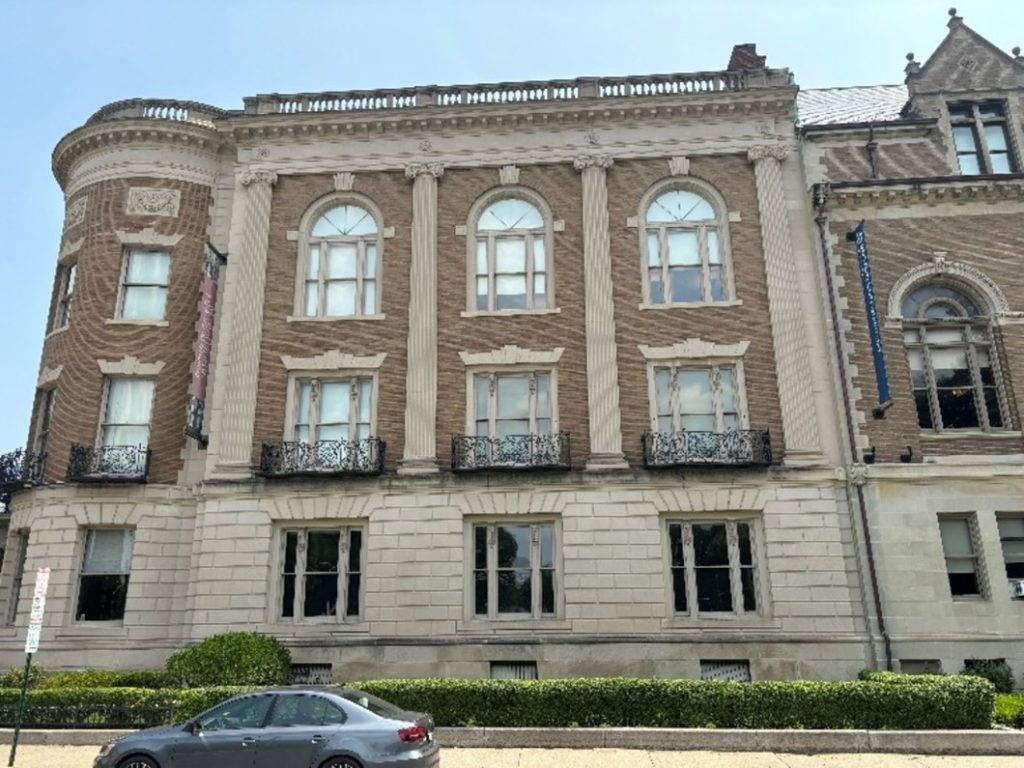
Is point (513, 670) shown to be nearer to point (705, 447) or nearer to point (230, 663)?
point (230, 663)

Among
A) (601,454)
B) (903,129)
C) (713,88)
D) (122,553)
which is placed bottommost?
(122,553)

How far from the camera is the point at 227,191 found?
23438 mm

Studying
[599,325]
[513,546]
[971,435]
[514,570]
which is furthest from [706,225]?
[514,570]

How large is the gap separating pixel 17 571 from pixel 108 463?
3917 millimetres

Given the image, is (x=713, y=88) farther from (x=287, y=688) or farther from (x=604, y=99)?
(x=287, y=688)

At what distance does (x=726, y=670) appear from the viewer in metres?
18.1

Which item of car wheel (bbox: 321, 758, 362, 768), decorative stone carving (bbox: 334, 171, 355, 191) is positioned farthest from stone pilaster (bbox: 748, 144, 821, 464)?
car wheel (bbox: 321, 758, 362, 768)

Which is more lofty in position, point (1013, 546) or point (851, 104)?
point (851, 104)

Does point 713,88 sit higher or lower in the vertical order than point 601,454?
higher

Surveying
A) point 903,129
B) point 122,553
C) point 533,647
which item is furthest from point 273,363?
point 903,129

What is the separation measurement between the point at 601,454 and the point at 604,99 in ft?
34.3

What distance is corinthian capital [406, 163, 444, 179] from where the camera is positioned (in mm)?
22594

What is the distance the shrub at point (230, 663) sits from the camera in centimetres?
1686

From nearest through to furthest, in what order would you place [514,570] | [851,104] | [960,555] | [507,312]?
1. [960,555]
2. [514,570]
3. [507,312]
4. [851,104]
